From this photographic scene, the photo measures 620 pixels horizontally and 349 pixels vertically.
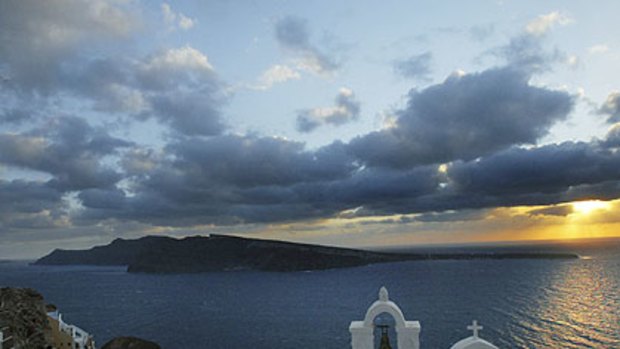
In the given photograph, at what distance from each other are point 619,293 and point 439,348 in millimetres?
77064

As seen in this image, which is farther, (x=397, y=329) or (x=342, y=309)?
(x=342, y=309)

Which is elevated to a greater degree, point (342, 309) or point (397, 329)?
point (397, 329)

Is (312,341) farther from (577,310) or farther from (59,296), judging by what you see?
(59,296)

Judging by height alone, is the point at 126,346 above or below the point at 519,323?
above

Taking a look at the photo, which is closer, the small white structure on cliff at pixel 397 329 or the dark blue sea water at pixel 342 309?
the small white structure on cliff at pixel 397 329

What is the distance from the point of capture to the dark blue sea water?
71250 mm

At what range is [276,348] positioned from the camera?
66.8m

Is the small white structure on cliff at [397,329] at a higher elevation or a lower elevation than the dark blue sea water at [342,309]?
higher

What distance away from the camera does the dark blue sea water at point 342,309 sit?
2805 inches

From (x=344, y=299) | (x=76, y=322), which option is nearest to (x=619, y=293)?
(x=344, y=299)

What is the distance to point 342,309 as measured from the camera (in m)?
103

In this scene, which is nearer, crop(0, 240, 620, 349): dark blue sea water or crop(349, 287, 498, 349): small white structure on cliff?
crop(349, 287, 498, 349): small white structure on cliff

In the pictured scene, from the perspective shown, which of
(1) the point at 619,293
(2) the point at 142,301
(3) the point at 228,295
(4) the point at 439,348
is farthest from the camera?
(3) the point at 228,295

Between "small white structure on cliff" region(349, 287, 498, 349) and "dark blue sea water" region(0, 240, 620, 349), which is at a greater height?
"small white structure on cliff" region(349, 287, 498, 349)
